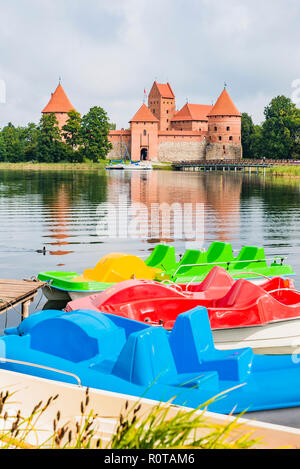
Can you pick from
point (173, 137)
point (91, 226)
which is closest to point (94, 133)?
point (173, 137)

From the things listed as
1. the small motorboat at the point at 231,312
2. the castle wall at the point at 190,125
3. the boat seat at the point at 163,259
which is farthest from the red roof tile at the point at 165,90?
the small motorboat at the point at 231,312

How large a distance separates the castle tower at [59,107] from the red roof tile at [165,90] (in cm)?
1530

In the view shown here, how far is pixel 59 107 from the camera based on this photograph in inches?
3145

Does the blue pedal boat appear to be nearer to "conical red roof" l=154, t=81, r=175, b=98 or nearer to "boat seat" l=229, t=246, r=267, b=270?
"boat seat" l=229, t=246, r=267, b=270

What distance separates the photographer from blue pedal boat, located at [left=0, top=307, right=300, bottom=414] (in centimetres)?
391

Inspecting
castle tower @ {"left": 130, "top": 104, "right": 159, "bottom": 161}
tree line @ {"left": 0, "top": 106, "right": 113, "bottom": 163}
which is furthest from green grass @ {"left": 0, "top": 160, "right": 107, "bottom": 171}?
castle tower @ {"left": 130, "top": 104, "right": 159, "bottom": 161}

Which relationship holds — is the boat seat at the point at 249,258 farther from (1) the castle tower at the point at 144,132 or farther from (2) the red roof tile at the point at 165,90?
(2) the red roof tile at the point at 165,90

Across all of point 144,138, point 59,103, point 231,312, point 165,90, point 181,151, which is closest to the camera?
point 231,312

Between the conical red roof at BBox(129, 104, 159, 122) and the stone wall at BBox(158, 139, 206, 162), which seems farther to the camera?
the stone wall at BBox(158, 139, 206, 162)

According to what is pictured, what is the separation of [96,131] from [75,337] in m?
69.3

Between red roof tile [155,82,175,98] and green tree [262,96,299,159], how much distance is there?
21709 mm

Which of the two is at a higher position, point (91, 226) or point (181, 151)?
point (181, 151)

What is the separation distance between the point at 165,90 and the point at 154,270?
84938mm

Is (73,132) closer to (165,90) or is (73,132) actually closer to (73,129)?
(73,129)
